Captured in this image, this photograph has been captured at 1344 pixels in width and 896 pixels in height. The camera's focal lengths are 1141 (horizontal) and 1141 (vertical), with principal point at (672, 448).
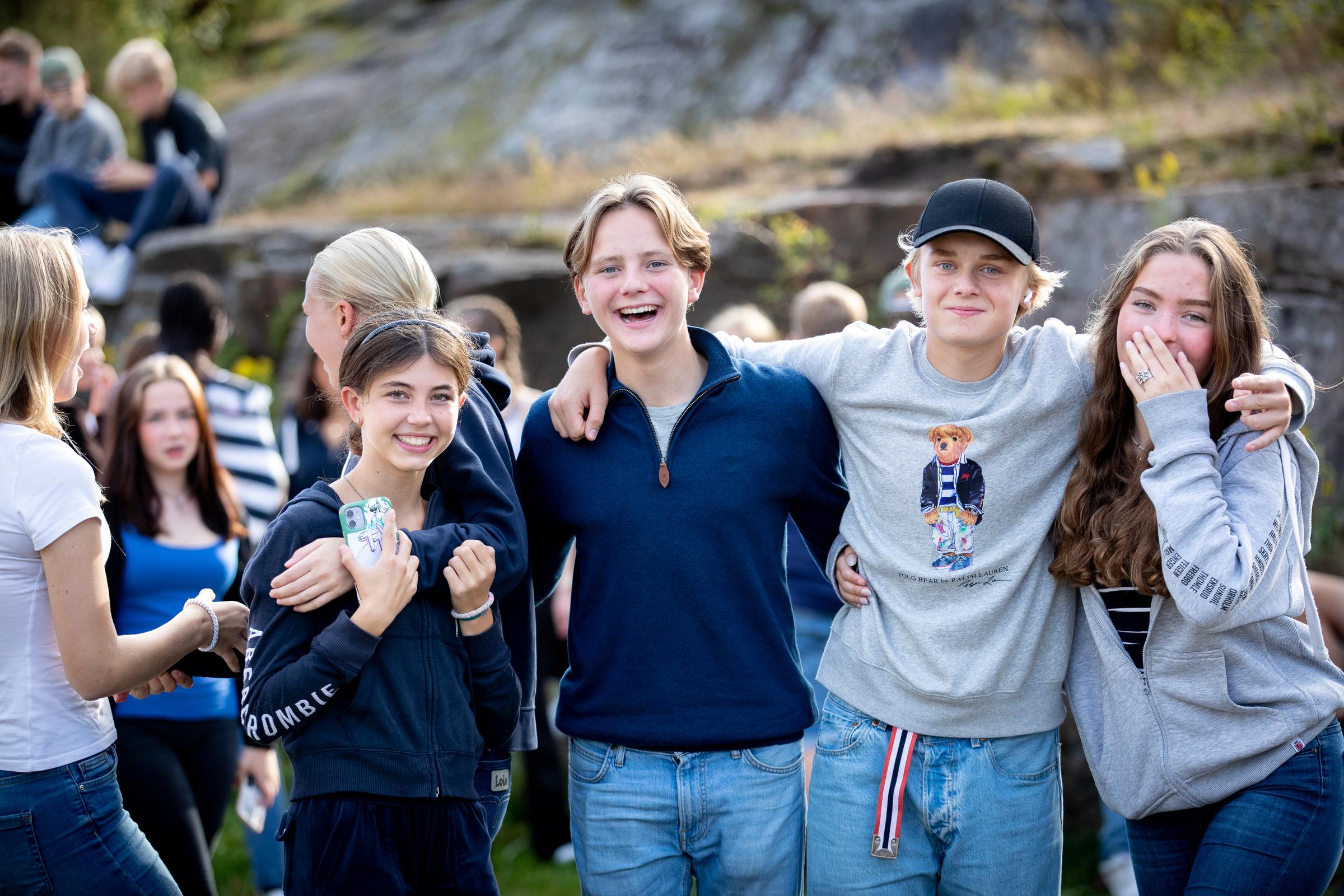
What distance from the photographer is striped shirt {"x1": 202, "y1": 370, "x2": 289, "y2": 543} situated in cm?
467

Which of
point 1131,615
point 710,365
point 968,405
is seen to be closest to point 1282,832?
point 1131,615

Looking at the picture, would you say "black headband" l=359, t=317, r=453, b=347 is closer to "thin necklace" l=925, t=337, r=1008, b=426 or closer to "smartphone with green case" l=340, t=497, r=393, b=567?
"smartphone with green case" l=340, t=497, r=393, b=567

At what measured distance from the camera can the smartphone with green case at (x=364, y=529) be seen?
2.32 metres

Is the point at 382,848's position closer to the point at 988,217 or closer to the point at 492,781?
the point at 492,781

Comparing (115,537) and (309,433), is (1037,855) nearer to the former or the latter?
(115,537)

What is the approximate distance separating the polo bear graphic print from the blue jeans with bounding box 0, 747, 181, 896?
186cm

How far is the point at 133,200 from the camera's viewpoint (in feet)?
30.7

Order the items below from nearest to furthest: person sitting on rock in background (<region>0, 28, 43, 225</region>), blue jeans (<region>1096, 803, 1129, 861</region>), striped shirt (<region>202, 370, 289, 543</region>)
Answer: blue jeans (<region>1096, 803, 1129, 861</region>) → striped shirt (<region>202, 370, 289, 543</region>) → person sitting on rock in background (<region>0, 28, 43, 225</region>)

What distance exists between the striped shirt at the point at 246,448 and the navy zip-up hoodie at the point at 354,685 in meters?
2.42

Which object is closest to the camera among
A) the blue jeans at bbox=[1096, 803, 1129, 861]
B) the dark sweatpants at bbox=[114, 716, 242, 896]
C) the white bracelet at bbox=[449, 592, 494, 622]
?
the white bracelet at bbox=[449, 592, 494, 622]

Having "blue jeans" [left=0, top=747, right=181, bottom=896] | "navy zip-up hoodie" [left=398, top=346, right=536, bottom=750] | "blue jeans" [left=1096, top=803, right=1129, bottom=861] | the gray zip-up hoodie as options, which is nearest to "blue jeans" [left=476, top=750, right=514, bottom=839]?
"navy zip-up hoodie" [left=398, top=346, right=536, bottom=750]

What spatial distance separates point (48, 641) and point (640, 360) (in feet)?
4.69

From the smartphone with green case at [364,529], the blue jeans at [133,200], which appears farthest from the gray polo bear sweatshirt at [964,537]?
the blue jeans at [133,200]

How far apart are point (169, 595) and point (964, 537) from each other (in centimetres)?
247
